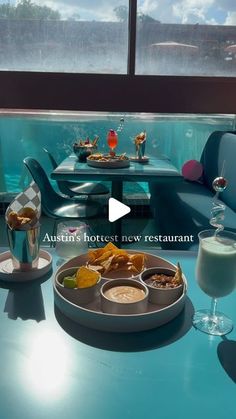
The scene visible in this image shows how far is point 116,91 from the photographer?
2580 mm

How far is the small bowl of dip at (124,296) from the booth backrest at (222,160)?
176 centimetres

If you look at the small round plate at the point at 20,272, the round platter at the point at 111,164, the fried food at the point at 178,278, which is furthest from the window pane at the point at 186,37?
the fried food at the point at 178,278

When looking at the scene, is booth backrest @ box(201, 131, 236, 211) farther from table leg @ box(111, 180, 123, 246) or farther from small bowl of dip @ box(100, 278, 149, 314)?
small bowl of dip @ box(100, 278, 149, 314)

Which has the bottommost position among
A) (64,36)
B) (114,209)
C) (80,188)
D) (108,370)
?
(114,209)

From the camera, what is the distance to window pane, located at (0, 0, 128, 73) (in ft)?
8.03

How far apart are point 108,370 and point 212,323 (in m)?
0.25

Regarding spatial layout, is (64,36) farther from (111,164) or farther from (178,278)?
(178,278)

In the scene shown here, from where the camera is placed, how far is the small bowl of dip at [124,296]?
0.72 metres

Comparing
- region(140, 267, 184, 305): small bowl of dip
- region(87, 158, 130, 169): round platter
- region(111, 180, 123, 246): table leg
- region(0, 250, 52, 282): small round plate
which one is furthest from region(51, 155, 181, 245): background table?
region(140, 267, 184, 305): small bowl of dip

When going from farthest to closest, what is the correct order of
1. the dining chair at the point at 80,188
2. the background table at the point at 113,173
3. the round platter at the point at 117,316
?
the dining chair at the point at 80,188 → the background table at the point at 113,173 → the round platter at the point at 117,316

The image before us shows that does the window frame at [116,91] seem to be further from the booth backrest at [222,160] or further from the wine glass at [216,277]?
the wine glass at [216,277]

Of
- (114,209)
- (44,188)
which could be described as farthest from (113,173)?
(114,209)

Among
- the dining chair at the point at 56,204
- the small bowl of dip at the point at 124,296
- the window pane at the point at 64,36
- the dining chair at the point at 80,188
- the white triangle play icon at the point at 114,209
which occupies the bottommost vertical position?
the white triangle play icon at the point at 114,209

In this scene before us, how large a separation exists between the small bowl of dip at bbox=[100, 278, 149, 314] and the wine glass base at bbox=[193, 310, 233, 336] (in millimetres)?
119
